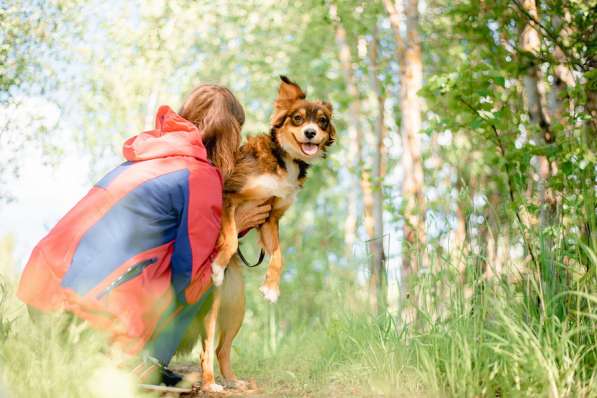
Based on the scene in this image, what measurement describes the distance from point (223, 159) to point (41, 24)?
8.41ft

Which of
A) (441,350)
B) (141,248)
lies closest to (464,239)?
(441,350)

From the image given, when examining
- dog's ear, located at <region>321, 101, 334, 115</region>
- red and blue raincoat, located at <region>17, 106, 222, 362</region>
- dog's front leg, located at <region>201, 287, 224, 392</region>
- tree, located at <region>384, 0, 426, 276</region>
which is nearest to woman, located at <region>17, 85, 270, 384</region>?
red and blue raincoat, located at <region>17, 106, 222, 362</region>

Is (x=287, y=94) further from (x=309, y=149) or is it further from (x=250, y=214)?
(x=250, y=214)

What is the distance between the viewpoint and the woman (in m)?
3.48

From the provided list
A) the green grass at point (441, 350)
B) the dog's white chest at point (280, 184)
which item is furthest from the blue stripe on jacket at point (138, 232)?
the dog's white chest at point (280, 184)

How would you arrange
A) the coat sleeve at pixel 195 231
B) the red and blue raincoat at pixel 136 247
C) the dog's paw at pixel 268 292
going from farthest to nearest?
the dog's paw at pixel 268 292
the coat sleeve at pixel 195 231
the red and blue raincoat at pixel 136 247

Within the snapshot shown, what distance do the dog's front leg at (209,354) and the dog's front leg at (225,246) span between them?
19 cm

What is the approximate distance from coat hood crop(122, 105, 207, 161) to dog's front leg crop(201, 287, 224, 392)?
101 centimetres

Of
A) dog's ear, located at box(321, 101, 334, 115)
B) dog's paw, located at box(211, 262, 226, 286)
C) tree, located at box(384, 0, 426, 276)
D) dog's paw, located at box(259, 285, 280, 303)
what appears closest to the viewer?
dog's paw, located at box(211, 262, 226, 286)

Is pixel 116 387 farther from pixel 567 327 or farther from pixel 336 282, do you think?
pixel 336 282

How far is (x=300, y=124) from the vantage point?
15.2ft

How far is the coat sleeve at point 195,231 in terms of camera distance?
12.1 ft

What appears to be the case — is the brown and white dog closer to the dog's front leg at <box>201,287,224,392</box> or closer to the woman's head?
the dog's front leg at <box>201,287,224,392</box>

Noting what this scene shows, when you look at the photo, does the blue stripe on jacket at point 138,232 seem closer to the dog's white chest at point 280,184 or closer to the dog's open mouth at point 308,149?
the dog's white chest at point 280,184
